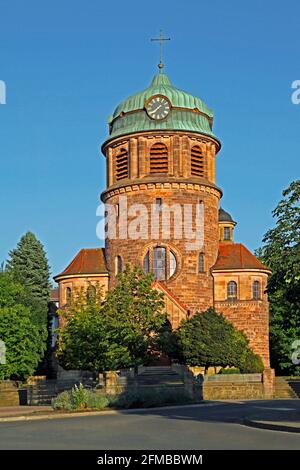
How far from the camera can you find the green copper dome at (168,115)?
56.9 metres

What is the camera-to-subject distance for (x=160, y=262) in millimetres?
55781

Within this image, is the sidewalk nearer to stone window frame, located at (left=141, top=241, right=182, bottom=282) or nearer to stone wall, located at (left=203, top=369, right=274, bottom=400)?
stone wall, located at (left=203, top=369, right=274, bottom=400)

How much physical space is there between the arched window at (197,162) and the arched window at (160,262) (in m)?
6.19

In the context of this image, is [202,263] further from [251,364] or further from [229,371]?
[229,371]

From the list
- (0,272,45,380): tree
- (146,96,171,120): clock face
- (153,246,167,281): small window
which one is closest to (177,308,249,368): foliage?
(153,246,167,281): small window

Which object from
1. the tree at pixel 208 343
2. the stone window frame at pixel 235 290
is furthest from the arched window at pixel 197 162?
the tree at pixel 208 343

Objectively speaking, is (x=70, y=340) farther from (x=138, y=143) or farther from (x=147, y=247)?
(x=138, y=143)

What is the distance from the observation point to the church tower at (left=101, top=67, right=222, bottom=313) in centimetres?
5538

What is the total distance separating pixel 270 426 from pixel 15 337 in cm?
3034

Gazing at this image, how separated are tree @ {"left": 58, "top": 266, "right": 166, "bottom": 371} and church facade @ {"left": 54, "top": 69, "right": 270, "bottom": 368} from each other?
6.58m

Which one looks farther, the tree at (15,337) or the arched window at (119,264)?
the arched window at (119,264)

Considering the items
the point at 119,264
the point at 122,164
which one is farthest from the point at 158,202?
the point at 119,264

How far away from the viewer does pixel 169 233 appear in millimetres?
55281

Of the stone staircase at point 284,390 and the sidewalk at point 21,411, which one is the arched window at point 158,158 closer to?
the stone staircase at point 284,390
